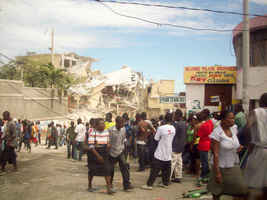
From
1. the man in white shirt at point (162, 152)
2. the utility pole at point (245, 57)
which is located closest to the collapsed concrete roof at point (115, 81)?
the utility pole at point (245, 57)

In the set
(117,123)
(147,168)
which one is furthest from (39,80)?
(117,123)

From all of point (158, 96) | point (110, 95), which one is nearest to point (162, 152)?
point (110, 95)

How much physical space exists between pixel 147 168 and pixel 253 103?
10299 millimetres

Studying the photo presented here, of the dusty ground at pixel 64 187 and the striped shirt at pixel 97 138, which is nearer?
the dusty ground at pixel 64 187

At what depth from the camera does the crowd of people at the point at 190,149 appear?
4.03m

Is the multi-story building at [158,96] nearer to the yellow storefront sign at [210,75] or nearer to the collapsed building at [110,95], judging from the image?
the collapsed building at [110,95]

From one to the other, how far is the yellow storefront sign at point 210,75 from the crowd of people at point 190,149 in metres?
11.1

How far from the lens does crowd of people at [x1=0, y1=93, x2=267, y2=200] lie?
4.03 m

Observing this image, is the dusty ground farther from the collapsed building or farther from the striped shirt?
the collapsed building

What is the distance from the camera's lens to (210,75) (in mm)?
21625

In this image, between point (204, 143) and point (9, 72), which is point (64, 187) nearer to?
point (204, 143)

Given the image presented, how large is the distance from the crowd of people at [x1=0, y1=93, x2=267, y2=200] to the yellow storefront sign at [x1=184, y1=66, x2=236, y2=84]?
11.1 meters

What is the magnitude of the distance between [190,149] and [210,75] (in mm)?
13965

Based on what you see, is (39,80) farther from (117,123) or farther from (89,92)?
(117,123)
